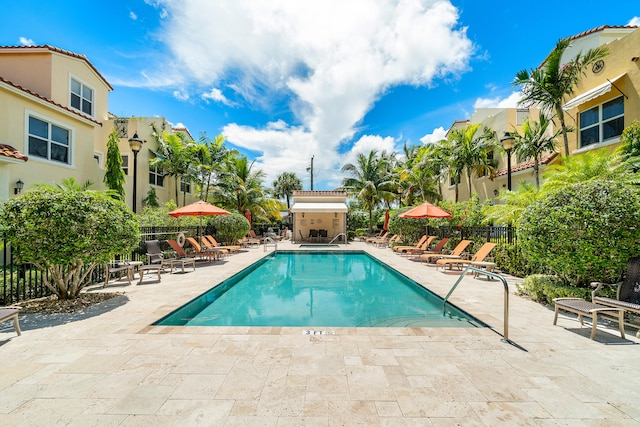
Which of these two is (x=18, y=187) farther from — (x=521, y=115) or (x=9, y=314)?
(x=521, y=115)

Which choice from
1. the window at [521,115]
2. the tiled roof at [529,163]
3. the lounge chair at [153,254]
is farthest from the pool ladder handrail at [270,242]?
the window at [521,115]

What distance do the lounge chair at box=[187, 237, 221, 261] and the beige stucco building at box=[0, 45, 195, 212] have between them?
7173mm

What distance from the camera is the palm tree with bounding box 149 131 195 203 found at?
25438 millimetres

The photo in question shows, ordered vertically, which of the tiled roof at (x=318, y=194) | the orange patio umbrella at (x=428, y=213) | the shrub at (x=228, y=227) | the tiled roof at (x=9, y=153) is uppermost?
the tiled roof at (x=318, y=194)

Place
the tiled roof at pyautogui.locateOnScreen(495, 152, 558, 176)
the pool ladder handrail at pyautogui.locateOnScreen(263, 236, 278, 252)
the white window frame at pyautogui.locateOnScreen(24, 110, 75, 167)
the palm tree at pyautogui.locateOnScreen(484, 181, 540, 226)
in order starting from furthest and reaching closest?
the pool ladder handrail at pyautogui.locateOnScreen(263, 236, 278, 252)
the tiled roof at pyautogui.locateOnScreen(495, 152, 558, 176)
the white window frame at pyautogui.locateOnScreen(24, 110, 75, 167)
the palm tree at pyautogui.locateOnScreen(484, 181, 540, 226)

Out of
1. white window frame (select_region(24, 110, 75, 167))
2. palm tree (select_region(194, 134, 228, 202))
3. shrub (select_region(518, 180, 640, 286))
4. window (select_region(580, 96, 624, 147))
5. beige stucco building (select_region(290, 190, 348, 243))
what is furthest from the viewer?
beige stucco building (select_region(290, 190, 348, 243))

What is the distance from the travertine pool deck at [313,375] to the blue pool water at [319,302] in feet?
5.32

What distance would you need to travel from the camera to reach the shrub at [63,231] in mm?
7055

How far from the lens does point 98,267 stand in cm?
1112

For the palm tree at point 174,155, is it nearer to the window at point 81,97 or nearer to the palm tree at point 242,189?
the palm tree at point 242,189

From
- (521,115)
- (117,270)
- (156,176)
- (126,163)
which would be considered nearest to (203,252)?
(117,270)

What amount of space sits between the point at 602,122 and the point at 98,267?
24432 mm

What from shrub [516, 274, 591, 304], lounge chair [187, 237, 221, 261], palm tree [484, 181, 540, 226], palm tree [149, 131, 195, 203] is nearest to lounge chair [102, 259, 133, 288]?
lounge chair [187, 237, 221, 261]

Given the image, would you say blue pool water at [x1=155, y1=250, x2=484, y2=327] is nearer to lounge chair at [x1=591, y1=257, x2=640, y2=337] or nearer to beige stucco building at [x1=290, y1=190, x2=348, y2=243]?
lounge chair at [x1=591, y1=257, x2=640, y2=337]
